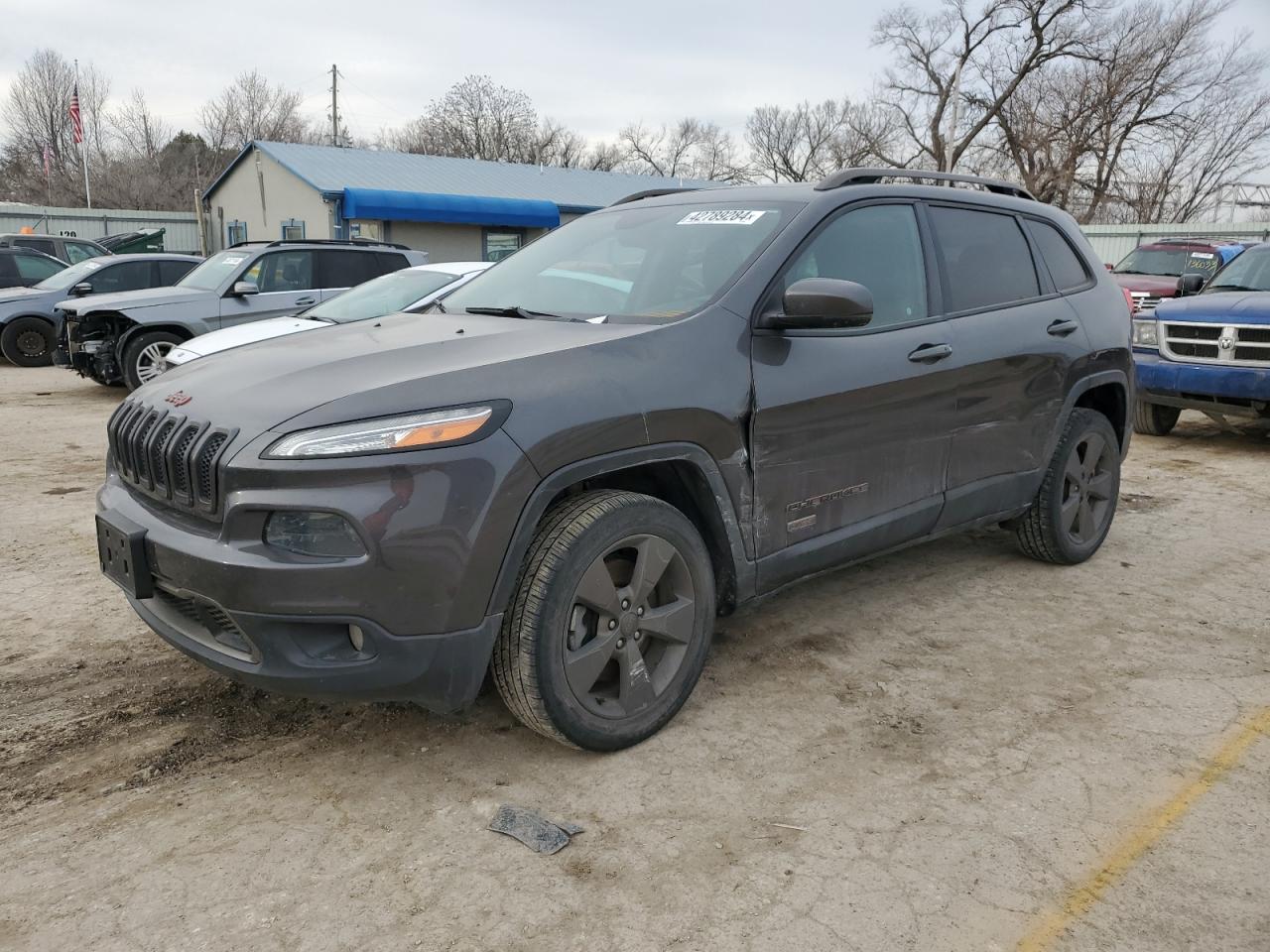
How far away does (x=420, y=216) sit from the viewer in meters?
25.8

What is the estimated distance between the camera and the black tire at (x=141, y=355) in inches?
400

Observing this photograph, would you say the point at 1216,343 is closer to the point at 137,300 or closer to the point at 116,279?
the point at 137,300

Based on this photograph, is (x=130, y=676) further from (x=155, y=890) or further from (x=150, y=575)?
(x=155, y=890)

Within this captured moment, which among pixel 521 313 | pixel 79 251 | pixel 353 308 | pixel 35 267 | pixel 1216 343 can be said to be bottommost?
pixel 1216 343

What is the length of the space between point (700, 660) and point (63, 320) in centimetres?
1019

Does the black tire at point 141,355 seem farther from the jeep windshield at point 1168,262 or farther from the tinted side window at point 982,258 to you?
the jeep windshield at point 1168,262

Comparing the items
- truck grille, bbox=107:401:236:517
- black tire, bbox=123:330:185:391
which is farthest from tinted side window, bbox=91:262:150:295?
truck grille, bbox=107:401:236:517

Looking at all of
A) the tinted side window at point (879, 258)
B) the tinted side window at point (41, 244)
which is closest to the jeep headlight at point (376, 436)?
the tinted side window at point (879, 258)

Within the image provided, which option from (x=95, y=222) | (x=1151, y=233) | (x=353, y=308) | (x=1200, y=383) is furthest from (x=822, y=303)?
(x=95, y=222)

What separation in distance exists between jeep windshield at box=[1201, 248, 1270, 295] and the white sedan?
21.9ft

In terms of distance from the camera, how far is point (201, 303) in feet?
33.8

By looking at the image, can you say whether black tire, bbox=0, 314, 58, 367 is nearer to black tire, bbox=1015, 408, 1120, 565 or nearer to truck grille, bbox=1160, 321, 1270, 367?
black tire, bbox=1015, 408, 1120, 565

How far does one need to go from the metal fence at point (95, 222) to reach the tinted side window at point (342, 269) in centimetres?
2705

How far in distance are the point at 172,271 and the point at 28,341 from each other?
2155 millimetres
